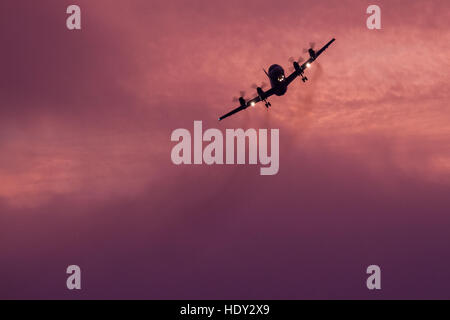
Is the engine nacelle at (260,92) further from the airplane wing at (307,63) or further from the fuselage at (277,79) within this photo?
the airplane wing at (307,63)

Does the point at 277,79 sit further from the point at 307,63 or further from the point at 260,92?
the point at 307,63

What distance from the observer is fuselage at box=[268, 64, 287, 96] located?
96600 mm

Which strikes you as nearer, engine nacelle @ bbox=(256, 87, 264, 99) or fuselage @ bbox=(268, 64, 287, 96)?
fuselage @ bbox=(268, 64, 287, 96)

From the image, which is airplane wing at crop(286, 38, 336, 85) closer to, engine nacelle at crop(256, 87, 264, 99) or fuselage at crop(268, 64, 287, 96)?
fuselage at crop(268, 64, 287, 96)

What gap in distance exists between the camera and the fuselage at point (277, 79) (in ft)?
317

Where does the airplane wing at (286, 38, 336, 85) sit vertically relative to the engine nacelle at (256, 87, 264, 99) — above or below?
above

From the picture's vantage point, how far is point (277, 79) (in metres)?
97.1
